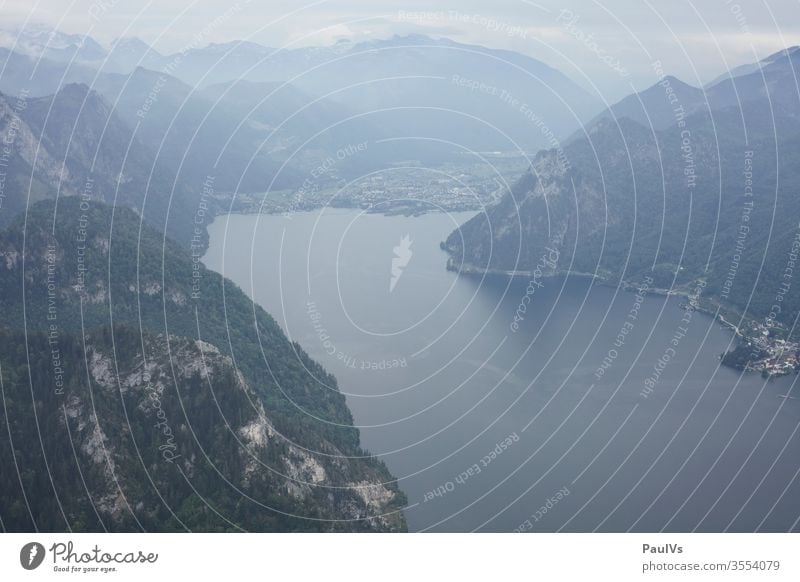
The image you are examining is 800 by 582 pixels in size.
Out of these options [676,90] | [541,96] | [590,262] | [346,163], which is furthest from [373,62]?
[590,262]

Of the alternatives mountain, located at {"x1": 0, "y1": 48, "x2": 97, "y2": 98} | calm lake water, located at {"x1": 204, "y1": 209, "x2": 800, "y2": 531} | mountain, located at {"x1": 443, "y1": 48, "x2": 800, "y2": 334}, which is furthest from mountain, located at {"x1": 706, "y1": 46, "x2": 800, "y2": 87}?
mountain, located at {"x1": 0, "y1": 48, "x2": 97, "y2": 98}

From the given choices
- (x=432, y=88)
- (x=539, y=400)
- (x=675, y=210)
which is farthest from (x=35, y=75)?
(x=539, y=400)

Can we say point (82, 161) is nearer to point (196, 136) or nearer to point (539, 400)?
point (196, 136)

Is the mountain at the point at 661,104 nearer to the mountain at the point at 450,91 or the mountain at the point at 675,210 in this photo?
the mountain at the point at 675,210

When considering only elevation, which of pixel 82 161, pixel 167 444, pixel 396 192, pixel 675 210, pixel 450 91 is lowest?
pixel 167 444

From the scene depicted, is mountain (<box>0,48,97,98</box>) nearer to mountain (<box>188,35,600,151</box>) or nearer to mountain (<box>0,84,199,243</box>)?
mountain (<box>188,35,600,151</box>)

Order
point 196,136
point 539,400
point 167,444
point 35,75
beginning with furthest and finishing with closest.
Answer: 1. point 35,75
2. point 196,136
3. point 539,400
4. point 167,444

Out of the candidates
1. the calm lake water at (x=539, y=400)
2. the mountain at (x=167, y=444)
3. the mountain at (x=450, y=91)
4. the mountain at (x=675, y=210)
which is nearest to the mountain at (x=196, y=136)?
the mountain at (x=450, y=91)
